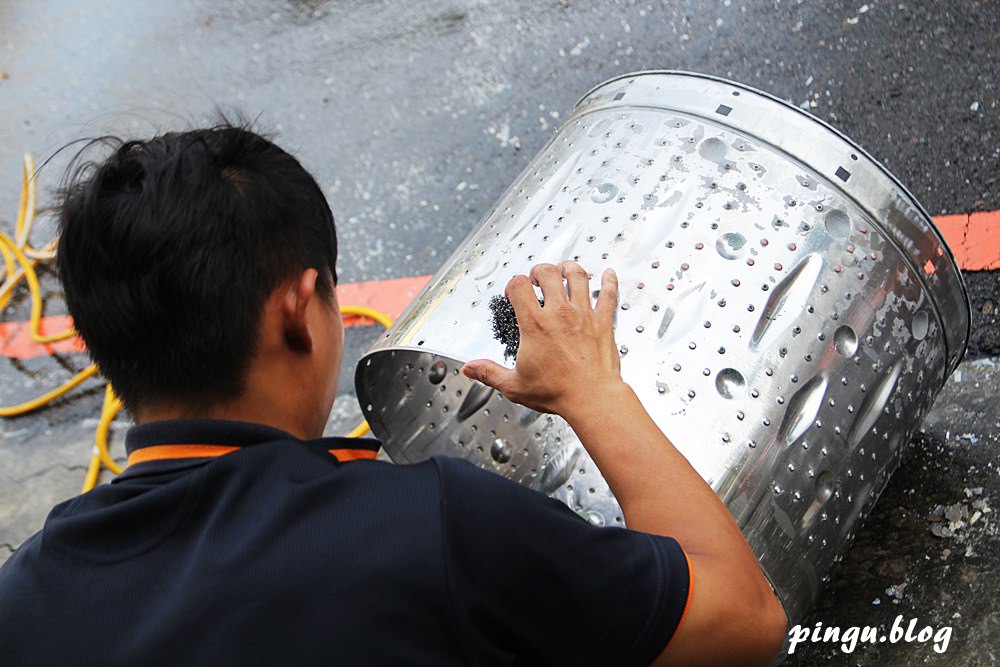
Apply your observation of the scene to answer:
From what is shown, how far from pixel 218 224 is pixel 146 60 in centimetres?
298

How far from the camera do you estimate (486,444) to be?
1754mm

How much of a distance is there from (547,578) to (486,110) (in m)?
2.23

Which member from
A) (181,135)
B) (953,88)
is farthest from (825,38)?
(181,135)

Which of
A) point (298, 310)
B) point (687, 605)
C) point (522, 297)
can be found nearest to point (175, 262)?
point (298, 310)

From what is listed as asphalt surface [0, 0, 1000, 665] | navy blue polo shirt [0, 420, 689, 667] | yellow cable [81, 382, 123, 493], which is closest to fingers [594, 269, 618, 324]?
navy blue polo shirt [0, 420, 689, 667]

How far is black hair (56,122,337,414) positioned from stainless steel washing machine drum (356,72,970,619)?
0.37 meters

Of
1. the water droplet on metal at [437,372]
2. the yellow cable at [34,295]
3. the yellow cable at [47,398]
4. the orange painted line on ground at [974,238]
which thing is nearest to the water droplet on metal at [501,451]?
the water droplet on metal at [437,372]

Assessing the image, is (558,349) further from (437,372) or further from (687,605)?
(437,372)

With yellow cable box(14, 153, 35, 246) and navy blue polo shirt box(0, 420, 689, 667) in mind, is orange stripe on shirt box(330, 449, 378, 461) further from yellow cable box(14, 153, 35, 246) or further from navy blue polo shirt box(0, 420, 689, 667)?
yellow cable box(14, 153, 35, 246)

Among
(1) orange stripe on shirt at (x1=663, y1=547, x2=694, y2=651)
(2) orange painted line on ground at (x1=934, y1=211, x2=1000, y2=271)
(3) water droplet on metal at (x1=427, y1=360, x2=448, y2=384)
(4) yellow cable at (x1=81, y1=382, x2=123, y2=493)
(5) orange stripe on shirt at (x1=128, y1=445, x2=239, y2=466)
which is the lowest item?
(4) yellow cable at (x1=81, y1=382, x2=123, y2=493)

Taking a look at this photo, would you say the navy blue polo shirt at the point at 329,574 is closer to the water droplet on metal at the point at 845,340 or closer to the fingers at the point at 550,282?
the fingers at the point at 550,282

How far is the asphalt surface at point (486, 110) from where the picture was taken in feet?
6.06

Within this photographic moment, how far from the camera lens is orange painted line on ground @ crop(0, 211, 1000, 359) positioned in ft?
7.14

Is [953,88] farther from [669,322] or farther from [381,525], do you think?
[381,525]
